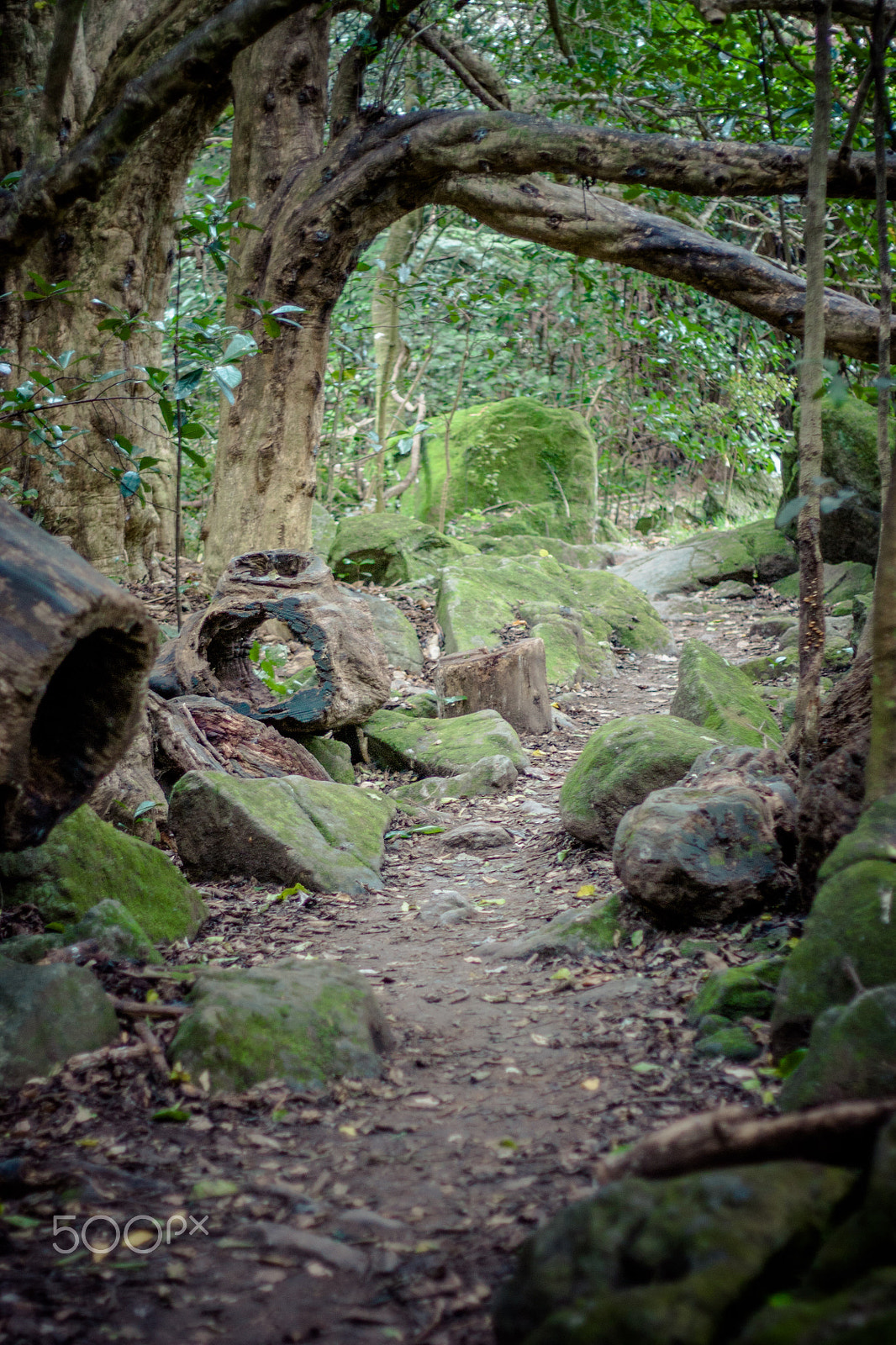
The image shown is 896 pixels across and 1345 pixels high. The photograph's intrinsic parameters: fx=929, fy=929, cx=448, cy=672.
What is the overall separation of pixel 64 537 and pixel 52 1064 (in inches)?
182

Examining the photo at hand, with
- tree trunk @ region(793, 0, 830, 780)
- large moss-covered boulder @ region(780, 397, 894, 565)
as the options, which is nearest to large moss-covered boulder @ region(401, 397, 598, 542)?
large moss-covered boulder @ region(780, 397, 894, 565)

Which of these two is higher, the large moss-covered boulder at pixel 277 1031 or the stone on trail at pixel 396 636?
the stone on trail at pixel 396 636

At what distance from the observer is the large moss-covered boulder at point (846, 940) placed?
1951 millimetres

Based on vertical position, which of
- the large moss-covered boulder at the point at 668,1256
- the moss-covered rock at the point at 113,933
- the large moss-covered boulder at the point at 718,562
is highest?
the large moss-covered boulder at the point at 718,562

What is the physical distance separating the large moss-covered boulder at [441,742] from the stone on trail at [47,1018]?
3.19 meters

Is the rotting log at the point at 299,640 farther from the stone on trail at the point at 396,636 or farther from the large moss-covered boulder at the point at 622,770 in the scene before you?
the stone on trail at the point at 396,636

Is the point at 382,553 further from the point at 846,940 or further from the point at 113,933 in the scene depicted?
the point at 846,940

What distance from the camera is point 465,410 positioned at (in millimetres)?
12656

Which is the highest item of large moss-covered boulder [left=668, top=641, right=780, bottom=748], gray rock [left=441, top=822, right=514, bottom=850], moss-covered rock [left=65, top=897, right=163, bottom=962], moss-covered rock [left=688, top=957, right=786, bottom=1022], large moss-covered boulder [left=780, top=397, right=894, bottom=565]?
large moss-covered boulder [left=780, top=397, right=894, bottom=565]

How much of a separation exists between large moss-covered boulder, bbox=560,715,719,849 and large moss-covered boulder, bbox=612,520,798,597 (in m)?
6.42

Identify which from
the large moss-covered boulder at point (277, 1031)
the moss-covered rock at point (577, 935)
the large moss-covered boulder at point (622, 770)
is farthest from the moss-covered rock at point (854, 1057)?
the large moss-covered boulder at point (622, 770)

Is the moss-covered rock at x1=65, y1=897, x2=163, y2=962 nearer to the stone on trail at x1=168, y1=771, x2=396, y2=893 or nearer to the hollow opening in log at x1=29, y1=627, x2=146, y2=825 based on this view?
the hollow opening in log at x1=29, y1=627, x2=146, y2=825

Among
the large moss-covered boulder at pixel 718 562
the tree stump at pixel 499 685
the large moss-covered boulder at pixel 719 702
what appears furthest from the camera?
the large moss-covered boulder at pixel 718 562

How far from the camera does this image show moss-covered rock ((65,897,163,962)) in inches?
107
